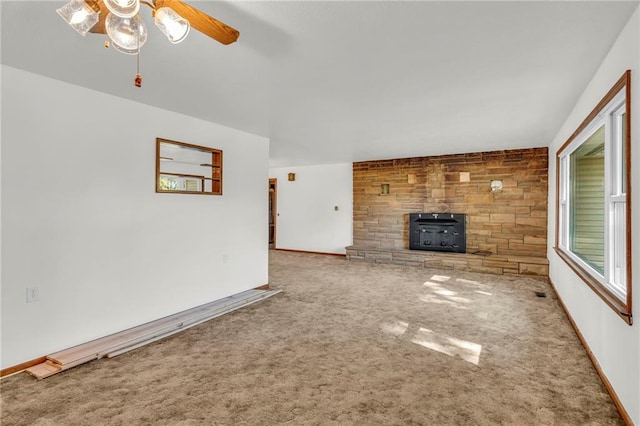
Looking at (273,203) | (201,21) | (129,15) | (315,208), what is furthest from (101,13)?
(273,203)

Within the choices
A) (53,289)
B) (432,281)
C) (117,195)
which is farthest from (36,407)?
(432,281)

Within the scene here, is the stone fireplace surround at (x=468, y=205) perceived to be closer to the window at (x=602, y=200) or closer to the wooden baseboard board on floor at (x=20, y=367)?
the window at (x=602, y=200)

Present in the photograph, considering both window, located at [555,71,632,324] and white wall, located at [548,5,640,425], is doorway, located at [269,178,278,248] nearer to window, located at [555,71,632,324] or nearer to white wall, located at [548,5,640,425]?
window, located at [555,71,632,324]

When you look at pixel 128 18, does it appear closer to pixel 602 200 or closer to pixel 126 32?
pixel 126 32

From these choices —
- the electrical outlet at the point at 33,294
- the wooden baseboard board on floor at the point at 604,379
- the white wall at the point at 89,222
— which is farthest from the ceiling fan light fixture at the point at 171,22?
the wooden baseboard board on floor at the point at 604,379

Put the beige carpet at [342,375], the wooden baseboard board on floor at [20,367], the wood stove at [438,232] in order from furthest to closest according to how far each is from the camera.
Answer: the wood stove at [438,232]
the wooden baseboard board on floor at [20,367]
the beige carpet at [342,375]

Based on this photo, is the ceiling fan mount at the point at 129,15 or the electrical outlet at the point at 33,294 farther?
the electrical outlet at the point at 33,294

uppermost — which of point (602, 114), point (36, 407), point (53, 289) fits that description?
point (602, 114)

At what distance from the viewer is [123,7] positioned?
1.26 meters

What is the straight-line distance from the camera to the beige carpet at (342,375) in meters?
1.92

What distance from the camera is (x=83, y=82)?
274 cm

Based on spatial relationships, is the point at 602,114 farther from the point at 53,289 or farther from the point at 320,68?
the point at 53,289

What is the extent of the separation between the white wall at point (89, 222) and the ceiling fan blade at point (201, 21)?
168cm

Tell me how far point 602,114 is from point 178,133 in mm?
3860
